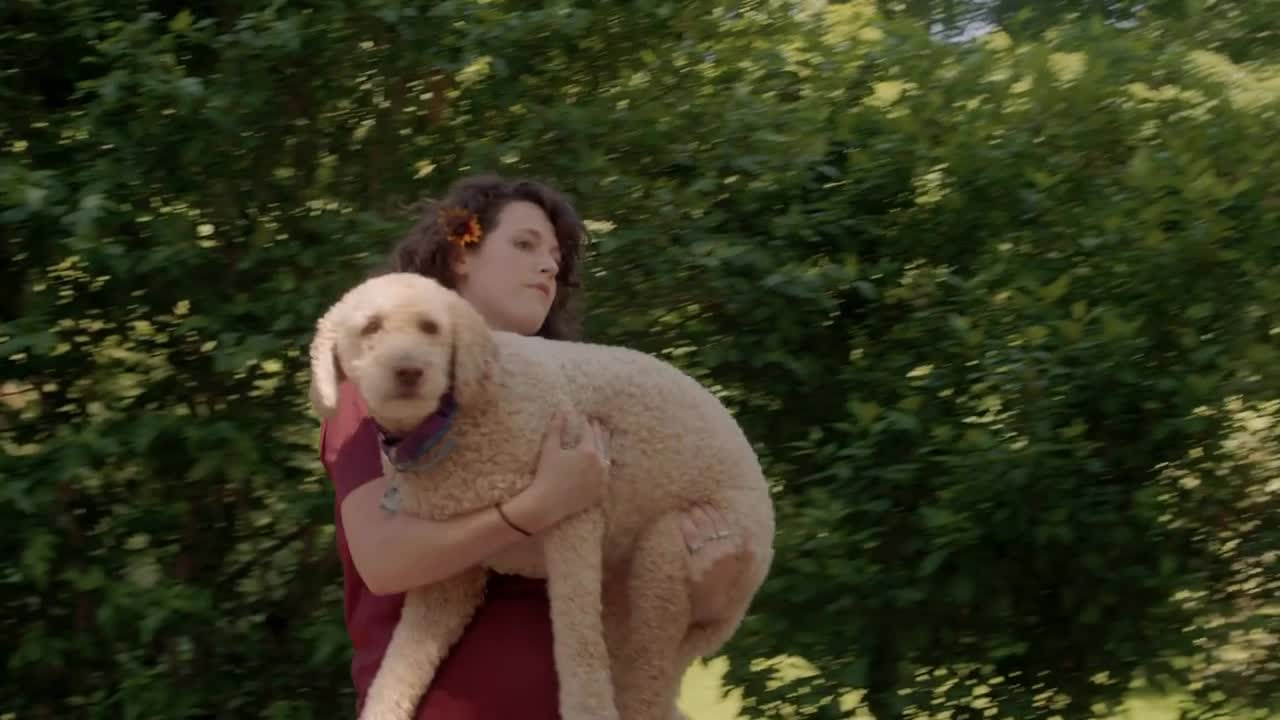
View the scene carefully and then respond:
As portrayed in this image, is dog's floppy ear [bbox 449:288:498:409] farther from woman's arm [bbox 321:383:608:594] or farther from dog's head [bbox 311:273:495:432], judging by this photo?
woman's arm [bbox 321:383:608:594]

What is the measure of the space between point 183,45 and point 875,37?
1.66m

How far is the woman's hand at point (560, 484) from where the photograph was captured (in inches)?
73.3

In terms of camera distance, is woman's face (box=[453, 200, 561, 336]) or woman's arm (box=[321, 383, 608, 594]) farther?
woman's face (box=[453, 200, 561, 336])

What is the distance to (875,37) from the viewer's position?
3834 millimetres

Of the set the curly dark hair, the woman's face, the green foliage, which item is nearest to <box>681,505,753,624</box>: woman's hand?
the woman's face

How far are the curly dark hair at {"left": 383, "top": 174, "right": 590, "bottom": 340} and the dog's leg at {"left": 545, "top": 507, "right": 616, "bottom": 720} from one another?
0.50m

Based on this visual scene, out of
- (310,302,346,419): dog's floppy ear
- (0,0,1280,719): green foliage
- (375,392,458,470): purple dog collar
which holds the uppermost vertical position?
(310,302,346,419): dog's floppy ear

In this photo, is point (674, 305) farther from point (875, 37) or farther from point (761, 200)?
point (875, 37)

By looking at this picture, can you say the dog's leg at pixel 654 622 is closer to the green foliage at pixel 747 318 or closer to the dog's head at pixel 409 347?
the dog's head at pixel 409 347

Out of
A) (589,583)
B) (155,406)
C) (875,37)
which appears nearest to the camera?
(589,583)

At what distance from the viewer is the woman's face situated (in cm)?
217

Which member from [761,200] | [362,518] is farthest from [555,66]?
[362,518]

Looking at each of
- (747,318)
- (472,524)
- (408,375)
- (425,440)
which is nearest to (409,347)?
(408,375)

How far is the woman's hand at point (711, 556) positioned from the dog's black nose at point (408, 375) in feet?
1.37
